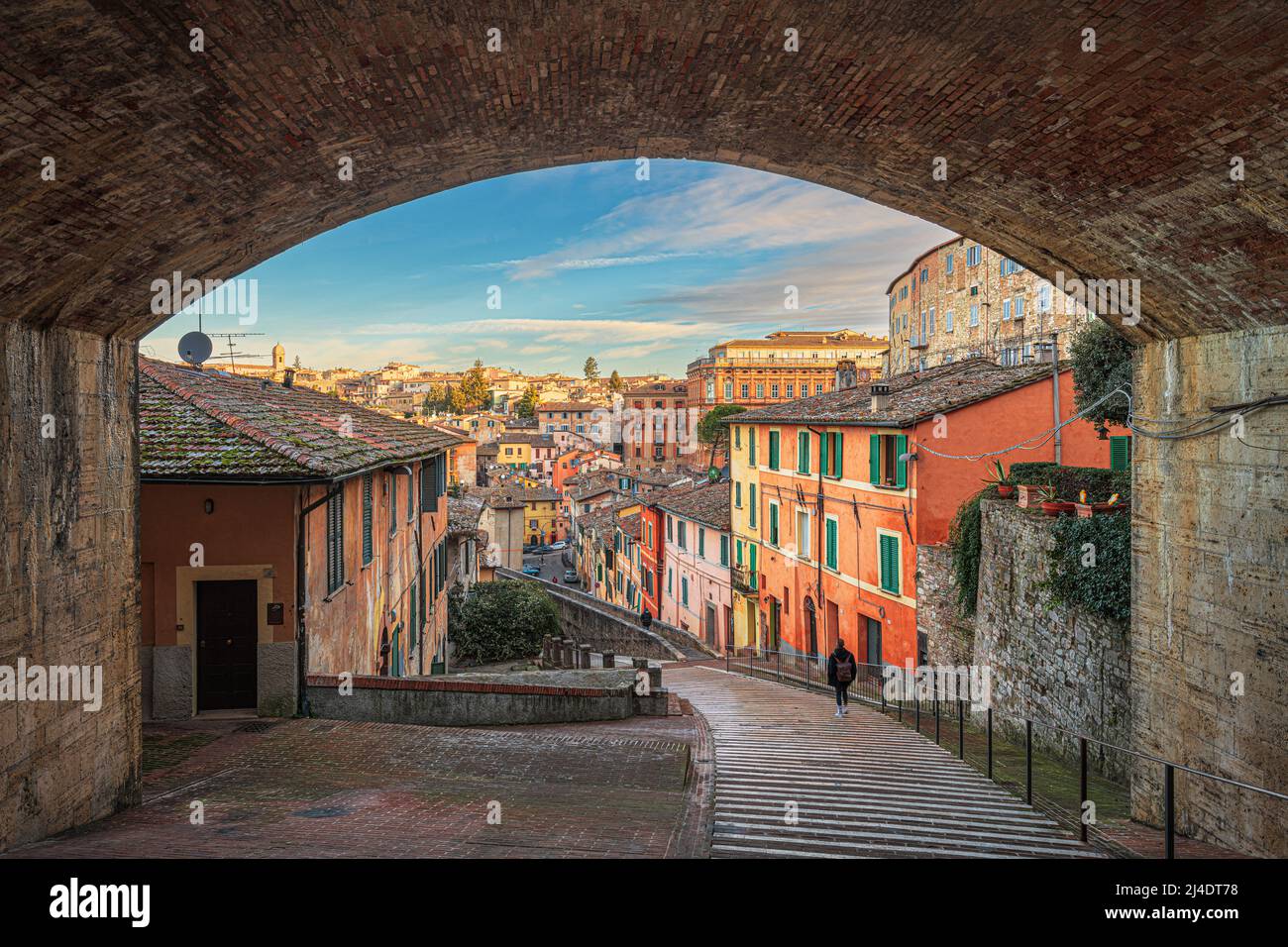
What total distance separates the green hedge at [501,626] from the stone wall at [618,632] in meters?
2.48

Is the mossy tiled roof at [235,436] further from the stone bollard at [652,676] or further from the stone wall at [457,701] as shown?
the stone bollard at [652,676]

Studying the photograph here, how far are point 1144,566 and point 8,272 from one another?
981 cm

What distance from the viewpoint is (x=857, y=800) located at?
8.48m

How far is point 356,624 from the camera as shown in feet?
48.0

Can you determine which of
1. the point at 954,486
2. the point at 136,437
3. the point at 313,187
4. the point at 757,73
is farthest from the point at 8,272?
the point at 954,486

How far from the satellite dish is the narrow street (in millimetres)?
9711

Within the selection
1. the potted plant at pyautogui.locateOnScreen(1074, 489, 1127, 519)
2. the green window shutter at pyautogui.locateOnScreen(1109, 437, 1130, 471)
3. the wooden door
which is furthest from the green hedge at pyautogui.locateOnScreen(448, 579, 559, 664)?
the potted plant at pyautogui.locateOnScreen(1074, 489, 1127, 519)

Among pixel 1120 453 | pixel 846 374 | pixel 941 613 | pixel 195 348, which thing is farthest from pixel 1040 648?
pixel 846 374

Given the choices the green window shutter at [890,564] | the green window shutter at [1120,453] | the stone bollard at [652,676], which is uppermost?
the green window shutter at [1120,453]

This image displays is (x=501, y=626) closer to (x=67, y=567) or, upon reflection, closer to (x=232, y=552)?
(x=232, y=552)

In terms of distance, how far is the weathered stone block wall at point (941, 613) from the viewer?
719 inches

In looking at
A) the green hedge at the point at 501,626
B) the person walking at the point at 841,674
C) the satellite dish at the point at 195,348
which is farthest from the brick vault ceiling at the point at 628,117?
A: the green hedge at the point at 501,626

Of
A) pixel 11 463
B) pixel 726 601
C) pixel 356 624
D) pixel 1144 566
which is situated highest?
pixel 11 463
